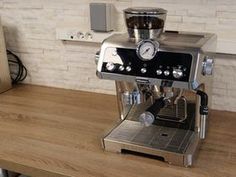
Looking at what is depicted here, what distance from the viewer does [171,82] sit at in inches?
33.0

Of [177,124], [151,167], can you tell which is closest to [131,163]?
[151,167]

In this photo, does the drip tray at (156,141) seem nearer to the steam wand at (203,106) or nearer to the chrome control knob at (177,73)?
the steam wand at (203,106)

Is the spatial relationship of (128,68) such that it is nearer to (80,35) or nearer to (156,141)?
(156,141)

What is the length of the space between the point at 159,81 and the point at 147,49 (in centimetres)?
9

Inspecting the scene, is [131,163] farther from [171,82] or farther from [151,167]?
[171,82]

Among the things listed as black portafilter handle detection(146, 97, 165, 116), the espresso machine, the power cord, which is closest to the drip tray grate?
the espresso machine

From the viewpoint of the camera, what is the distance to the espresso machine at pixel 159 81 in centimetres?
84

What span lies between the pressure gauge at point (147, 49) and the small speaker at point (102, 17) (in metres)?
0.43

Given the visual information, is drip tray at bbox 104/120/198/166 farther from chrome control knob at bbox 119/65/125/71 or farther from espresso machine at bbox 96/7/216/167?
chrome control knob at bbox 119/65/125/71

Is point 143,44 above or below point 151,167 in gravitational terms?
above

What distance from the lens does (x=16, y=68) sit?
1556 mm

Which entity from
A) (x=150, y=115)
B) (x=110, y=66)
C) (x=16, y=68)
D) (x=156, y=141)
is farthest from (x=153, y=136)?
(x=16, y=68)

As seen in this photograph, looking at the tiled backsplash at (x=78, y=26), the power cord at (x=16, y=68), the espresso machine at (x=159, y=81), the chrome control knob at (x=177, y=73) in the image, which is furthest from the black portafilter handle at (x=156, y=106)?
the power cord at (x=16, y=68)

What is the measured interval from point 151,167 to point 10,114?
0.61 metres
